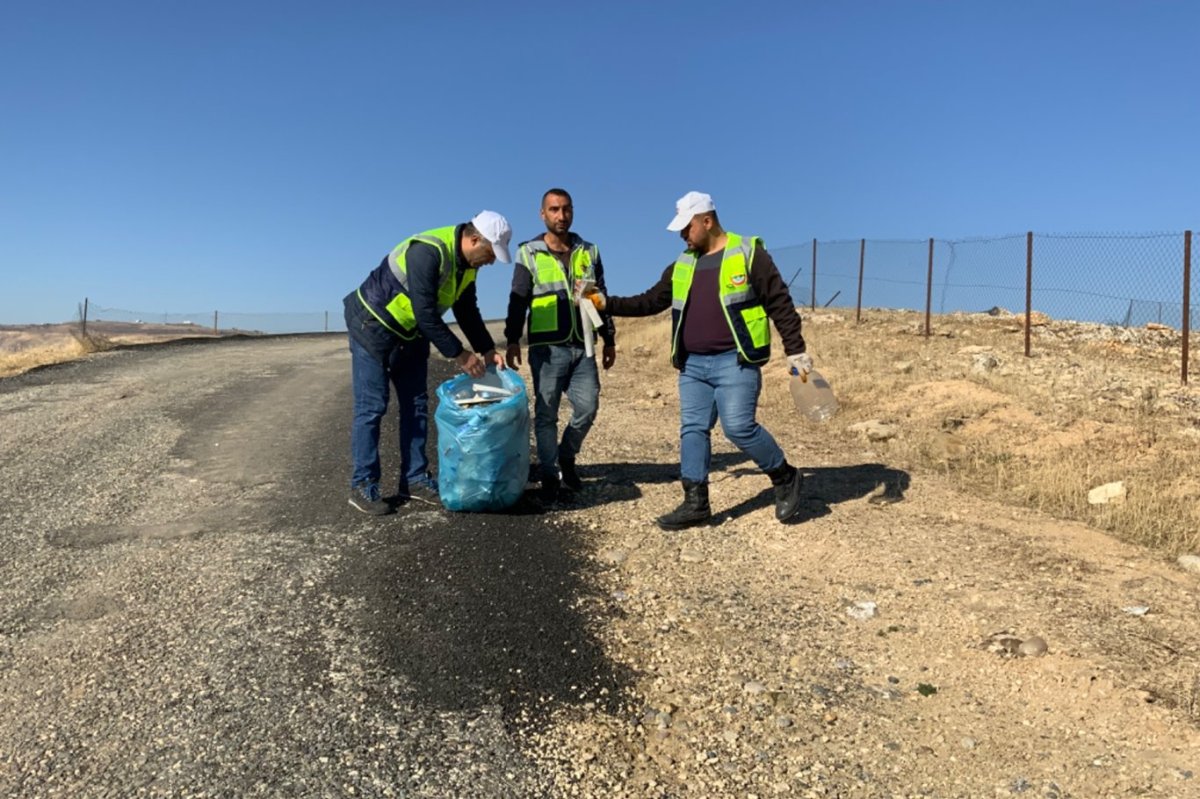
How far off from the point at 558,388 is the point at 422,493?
101cm

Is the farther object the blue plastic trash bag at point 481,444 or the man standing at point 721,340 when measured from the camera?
the blue plastic trash bag at point 481,444

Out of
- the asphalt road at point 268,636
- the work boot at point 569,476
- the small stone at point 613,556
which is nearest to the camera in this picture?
the asphalt road at point 268,636

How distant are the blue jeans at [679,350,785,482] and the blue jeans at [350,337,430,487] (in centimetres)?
156

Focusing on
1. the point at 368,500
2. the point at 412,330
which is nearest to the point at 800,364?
the point at 412,330

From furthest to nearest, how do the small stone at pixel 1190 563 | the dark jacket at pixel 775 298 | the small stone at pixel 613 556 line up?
1. the dark jacket at pixel 775 298
2. the small stone at pixel 613 556
3. the small stone at pixel 1190 563

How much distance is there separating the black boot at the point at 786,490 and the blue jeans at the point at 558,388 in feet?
3.63

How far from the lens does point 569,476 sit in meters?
5.35

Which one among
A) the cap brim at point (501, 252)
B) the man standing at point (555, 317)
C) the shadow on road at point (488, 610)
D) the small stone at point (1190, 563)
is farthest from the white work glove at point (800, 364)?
the small stone at point (1190, 563)

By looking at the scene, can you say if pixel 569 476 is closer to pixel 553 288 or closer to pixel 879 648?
pixel 553 288

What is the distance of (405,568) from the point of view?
13.0 feet

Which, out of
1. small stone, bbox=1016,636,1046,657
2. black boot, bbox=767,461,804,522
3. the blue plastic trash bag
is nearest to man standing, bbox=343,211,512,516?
the blue plastic trash bag

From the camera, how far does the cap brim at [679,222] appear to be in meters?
4.38

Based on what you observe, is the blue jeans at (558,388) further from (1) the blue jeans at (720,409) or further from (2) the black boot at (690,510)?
(2) the black boot at (690,510)

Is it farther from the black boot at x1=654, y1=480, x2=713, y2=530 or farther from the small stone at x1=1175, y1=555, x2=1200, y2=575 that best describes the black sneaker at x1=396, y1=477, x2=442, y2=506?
the small stone at x1=1175, y1=555, x2=1200, y2=575
